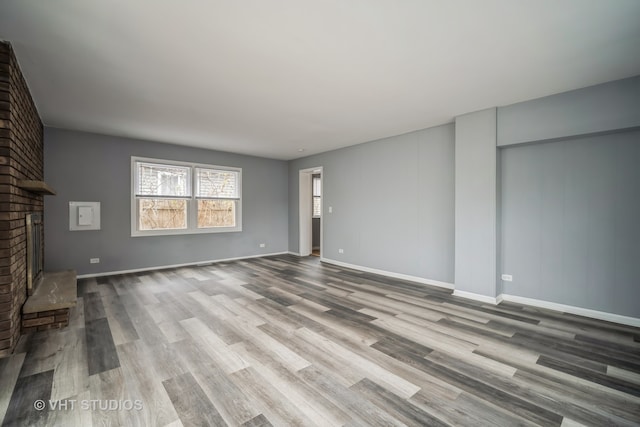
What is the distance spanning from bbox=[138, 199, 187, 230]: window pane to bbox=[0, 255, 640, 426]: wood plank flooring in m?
2.20

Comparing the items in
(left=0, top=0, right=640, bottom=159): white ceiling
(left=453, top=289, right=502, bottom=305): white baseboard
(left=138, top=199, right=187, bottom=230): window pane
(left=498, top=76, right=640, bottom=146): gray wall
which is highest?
(left=0, top=0, right=640, bottom=159): white ceiling

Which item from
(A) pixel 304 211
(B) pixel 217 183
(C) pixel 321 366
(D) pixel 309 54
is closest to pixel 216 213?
(B) pixel 217 183

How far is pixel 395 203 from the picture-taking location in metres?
Result: 5.37

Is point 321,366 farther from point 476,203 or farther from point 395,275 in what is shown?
point 395,275

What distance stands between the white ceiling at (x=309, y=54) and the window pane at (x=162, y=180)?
1.61 m

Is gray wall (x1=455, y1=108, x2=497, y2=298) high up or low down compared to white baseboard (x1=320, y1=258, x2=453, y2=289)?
up

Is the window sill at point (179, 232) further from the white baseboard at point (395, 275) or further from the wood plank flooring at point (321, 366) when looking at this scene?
the white baseboard at point (395, 275)

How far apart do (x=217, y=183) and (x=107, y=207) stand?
2193 mm

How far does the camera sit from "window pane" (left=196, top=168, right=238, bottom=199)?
6.45m

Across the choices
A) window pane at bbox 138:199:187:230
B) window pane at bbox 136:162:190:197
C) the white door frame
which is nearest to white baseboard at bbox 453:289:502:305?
the white door frame

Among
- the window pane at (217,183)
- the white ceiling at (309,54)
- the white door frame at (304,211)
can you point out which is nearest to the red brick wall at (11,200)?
the white ceiling at (309,54)

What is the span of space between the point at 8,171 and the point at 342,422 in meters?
3.40

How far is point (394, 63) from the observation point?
273 centimetres

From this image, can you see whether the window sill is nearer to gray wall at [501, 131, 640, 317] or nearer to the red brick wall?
the red brick wall
